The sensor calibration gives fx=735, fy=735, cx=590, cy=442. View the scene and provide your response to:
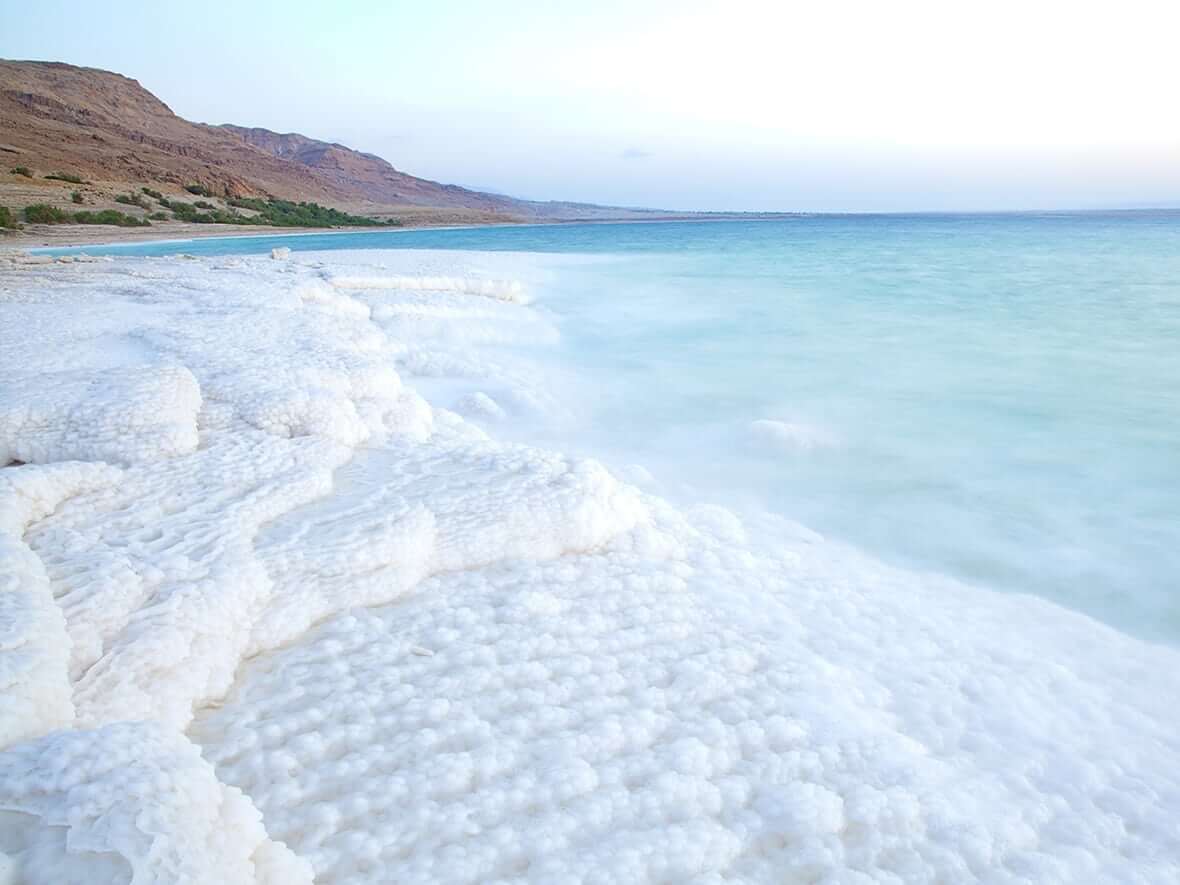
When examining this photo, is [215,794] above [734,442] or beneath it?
above

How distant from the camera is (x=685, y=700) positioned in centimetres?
210

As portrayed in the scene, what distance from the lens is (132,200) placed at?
28.2 m

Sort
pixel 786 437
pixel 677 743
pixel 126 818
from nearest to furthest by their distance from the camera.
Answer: pixel 126 818
pixel 677 743
pixel 786 437

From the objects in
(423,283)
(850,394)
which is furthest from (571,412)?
(423,283)

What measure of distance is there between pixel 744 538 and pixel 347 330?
4.66m

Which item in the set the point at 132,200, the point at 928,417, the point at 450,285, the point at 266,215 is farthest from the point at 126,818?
the point at 266,215

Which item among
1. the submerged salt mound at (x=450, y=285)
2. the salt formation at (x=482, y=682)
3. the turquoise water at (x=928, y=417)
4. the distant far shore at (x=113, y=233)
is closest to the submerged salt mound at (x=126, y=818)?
the salt formation at (x=482, y=682)

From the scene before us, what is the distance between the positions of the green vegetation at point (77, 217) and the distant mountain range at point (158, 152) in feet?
22.4

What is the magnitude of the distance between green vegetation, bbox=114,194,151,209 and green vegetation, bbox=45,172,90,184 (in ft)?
6.12

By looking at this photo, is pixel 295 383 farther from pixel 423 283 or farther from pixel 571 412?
pixel 423 283

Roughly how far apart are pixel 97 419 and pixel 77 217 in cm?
2515

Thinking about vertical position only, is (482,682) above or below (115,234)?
below

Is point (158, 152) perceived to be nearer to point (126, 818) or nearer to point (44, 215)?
point (44, 215)

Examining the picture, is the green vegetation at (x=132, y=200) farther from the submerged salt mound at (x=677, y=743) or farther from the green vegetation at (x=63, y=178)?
the submerged salt mound at (x=677, y=743)
